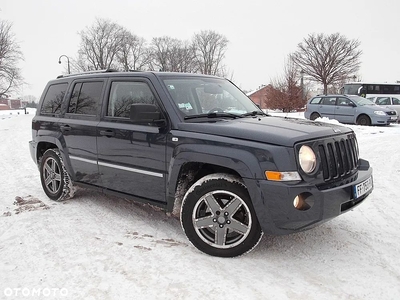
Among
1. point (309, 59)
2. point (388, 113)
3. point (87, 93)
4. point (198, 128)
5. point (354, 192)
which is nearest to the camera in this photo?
point (354, 192)

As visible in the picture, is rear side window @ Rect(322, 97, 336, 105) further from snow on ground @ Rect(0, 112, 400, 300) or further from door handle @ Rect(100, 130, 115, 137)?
door handle @ Rect(100, 130, 115, 137)

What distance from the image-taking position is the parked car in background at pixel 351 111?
1529cm

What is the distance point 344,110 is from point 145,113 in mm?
14579

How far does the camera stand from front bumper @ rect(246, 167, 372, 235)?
2.81 meters

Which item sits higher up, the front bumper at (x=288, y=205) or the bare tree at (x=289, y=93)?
the bare tree at (x=289, y=93)

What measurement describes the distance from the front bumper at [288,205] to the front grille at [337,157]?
166 mm

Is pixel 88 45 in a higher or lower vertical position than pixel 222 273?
higher

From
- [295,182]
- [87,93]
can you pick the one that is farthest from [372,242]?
[87,93]

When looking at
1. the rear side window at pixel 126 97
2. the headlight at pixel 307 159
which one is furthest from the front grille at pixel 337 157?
the rear side window at pixel 126 97

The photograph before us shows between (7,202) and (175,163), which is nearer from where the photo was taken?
(175,163)

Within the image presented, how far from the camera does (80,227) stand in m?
3.96

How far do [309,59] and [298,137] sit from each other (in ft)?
152

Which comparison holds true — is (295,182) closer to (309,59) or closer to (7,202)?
(7,202)

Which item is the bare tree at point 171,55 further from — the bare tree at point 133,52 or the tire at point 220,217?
the tire at point 220,217
